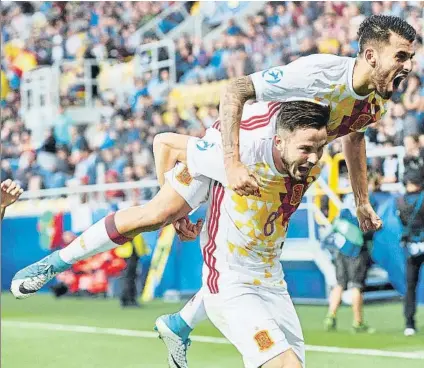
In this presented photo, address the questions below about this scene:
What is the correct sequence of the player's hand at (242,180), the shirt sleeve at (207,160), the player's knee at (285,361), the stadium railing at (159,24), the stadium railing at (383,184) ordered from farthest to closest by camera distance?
the stadium railing at (159,24)
the stadium railing at (383,184)
the shirt sleeve at (207,160)
the player's knee at (285,361)
the player's hand at (242,180)

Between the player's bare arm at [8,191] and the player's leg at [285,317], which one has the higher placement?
the player's bare arm at [8,191]

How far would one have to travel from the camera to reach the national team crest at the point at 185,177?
16.5 ft

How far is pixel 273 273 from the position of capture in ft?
16.3

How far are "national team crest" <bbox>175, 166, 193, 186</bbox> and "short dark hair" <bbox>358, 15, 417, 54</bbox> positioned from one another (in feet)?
3.53

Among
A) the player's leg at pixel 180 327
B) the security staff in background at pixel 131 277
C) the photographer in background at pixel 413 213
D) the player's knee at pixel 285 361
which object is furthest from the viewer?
the security staff in background at pixel 131 277

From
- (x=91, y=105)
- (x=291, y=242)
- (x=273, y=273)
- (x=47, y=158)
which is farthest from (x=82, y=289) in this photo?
(x=273, y=273)

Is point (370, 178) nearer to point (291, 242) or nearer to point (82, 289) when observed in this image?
point (291, 242)

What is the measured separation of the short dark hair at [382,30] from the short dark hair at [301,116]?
1.59ft

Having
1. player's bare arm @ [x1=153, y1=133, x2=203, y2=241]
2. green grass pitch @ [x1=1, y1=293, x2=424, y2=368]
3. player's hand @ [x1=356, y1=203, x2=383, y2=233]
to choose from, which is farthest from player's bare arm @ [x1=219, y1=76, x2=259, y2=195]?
green grass pitch @ [x1=1, y1=293, x2=424, y2=368]

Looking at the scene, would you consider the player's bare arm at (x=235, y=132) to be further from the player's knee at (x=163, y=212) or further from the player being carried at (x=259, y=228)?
the player's knee at (x=163, y=212)

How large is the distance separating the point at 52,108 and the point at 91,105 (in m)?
1.01

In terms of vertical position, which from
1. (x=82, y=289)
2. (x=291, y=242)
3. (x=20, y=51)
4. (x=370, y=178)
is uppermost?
(x=20, y=51)

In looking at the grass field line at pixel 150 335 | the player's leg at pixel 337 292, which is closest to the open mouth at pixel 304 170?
the grass field line at pixel 150 335

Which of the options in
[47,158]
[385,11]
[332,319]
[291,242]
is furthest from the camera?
[47,158]
